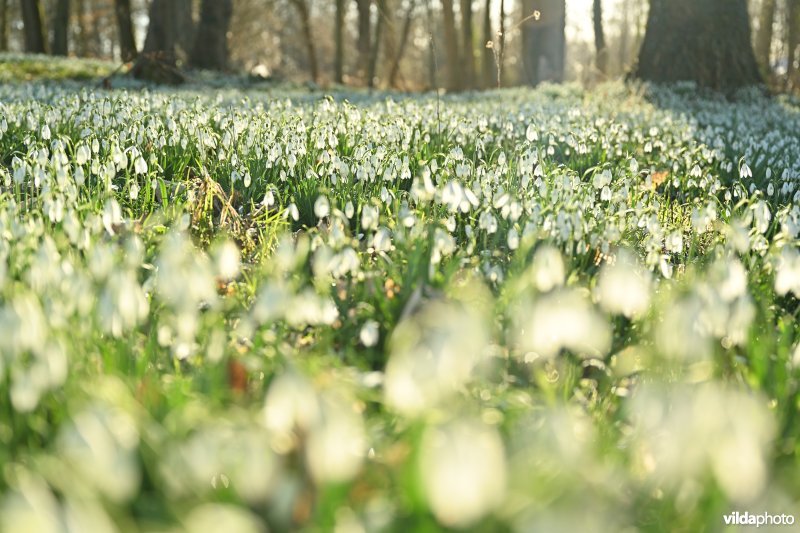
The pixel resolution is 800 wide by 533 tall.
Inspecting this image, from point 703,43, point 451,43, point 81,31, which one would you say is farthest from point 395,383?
point 81,31

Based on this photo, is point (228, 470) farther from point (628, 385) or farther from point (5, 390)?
point (628, 385)

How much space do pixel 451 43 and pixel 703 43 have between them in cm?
795

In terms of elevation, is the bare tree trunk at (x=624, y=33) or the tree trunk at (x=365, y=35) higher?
the bare tree trunk at (x=624, y=33)

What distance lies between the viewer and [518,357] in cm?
234

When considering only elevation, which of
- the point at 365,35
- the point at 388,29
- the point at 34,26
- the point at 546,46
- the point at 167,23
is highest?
the point at 34,26

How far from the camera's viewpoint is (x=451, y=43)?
20078 mm

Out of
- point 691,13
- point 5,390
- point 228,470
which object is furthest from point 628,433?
point 691,13

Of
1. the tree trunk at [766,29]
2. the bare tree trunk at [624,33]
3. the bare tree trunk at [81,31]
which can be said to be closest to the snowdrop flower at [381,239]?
the tree trunk at [766,29]

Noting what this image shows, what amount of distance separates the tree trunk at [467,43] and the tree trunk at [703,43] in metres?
8.63

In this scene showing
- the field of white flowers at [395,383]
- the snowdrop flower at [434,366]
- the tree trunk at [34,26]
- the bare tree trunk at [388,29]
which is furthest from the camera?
the tree trunk at [34,26]

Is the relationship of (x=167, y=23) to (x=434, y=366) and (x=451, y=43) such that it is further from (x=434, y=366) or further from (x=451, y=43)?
(x=434, y=366)

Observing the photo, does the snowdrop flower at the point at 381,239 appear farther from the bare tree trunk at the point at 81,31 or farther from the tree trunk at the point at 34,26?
the bare tree trunk at the point at 81,31

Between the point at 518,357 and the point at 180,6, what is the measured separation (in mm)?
17800

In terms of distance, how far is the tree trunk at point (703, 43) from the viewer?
13102 mm
